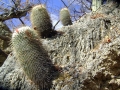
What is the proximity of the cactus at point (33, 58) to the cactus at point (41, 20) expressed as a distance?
1389mm

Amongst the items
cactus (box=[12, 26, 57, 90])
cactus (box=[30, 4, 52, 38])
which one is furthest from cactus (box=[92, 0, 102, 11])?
cactus (box=[12, 26, 57, 90])

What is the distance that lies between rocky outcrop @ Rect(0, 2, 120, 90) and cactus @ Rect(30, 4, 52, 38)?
1.02ft

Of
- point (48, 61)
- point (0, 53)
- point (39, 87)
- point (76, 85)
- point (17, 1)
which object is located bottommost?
point (76, 85)

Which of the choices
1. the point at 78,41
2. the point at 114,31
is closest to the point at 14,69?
the point at 78,41

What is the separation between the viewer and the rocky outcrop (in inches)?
154

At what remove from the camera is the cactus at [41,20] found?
18.2ft

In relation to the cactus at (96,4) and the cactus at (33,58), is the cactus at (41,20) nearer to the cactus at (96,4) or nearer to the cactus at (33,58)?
the cactus at (33,58)

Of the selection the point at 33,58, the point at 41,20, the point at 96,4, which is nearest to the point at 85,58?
the point at 33,58

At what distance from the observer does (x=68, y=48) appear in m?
4.93

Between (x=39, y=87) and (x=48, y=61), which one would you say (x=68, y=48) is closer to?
(x=48, y=61)

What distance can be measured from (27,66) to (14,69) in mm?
928

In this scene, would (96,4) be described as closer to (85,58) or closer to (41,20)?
(41,20)

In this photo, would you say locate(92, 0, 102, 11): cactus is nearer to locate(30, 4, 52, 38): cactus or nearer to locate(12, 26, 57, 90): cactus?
locate(30, 4, 52, 38): cactus

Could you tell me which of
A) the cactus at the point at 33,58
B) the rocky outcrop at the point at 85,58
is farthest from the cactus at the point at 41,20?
the cactus at the point at 33,58
